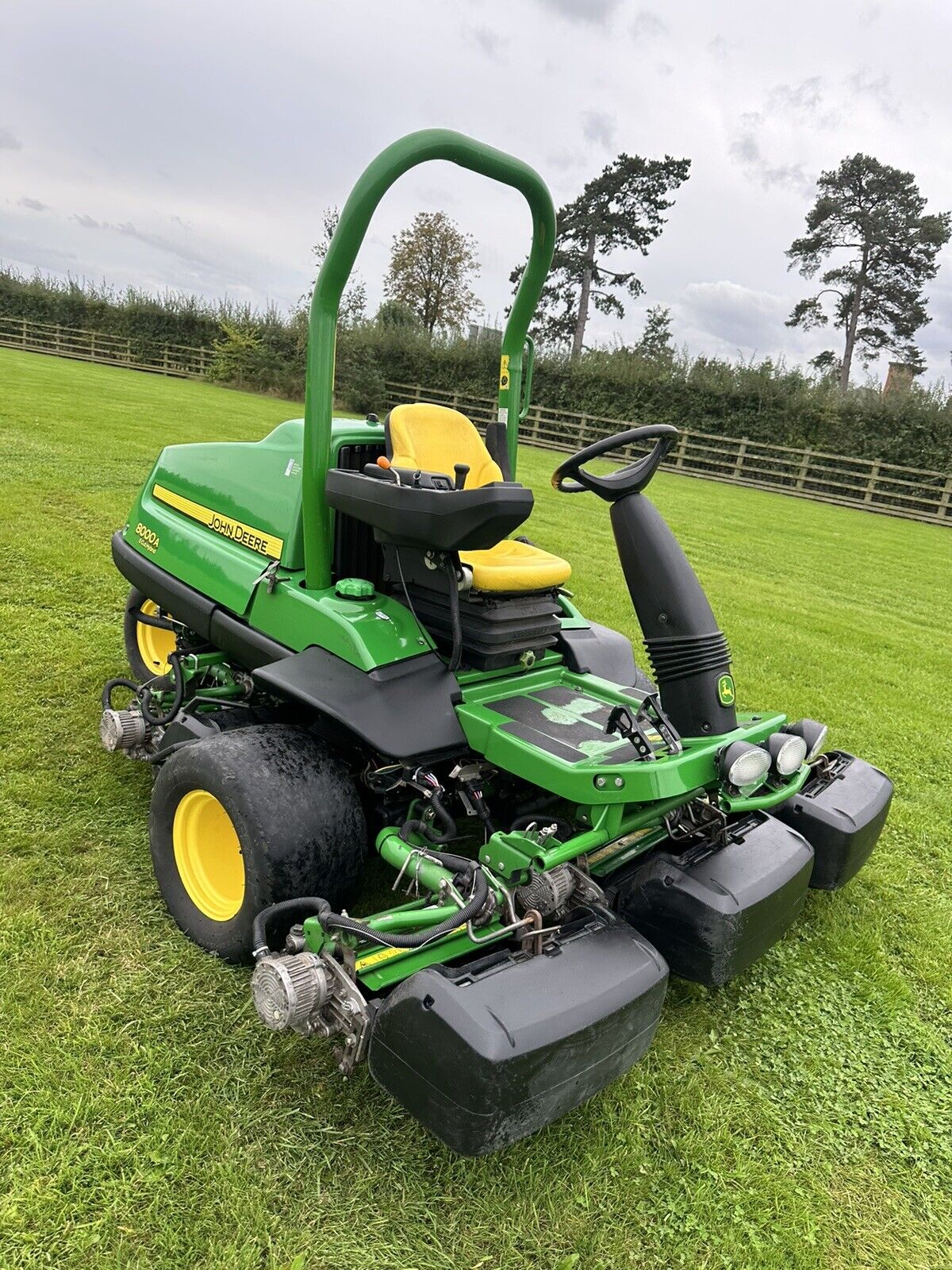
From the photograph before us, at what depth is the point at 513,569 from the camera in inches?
102

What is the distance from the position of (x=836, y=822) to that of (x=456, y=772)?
1211mm

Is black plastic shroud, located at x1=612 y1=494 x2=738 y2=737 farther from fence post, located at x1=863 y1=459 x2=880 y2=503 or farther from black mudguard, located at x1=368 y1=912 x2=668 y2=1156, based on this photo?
fence post, located at x1=863 y1=459 x2=880 y2=503

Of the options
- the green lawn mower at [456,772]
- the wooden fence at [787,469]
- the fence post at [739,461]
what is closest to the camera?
the green lawn mower at [456,772]

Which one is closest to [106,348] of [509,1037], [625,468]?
[625,468]

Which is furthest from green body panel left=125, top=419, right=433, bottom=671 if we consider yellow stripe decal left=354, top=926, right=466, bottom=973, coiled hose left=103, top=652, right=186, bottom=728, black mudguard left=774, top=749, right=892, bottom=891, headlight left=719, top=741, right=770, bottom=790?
black mudguard left=774, top=749, right=892, bottom=891

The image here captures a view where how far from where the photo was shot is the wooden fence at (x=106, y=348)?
2580cm

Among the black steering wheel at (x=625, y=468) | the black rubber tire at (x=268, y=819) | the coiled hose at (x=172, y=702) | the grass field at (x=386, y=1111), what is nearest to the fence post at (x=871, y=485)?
the grass field at (x=386, y=1111)

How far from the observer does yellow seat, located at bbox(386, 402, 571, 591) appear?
2.57m

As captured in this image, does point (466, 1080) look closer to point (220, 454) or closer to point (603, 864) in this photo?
point (603, 864)

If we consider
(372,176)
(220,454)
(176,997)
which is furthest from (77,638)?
(372,176)

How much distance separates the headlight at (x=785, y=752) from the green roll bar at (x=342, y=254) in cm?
138

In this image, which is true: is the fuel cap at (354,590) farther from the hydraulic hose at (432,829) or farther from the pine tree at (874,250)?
the pine tree at (874,250)

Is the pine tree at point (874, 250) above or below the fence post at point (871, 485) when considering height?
above

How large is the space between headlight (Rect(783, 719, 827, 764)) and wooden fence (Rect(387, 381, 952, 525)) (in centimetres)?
1361
